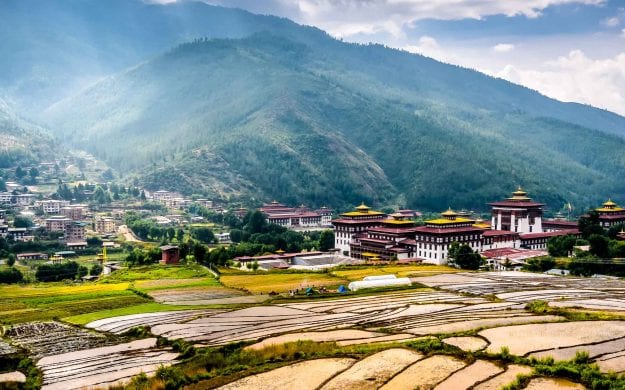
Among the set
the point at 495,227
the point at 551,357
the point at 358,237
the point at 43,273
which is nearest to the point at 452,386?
the point at 551,357

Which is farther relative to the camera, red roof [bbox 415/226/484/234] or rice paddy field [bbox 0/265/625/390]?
red roof [bbox 415/226/484/234]

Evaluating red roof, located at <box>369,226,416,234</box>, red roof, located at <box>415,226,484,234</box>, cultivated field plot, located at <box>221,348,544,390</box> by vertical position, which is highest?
red roof, located at <box>415,226,484,234</box>

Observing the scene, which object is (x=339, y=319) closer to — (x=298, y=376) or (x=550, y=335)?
(x=550, y=335)

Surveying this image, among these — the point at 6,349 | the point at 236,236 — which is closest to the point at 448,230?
the point at 236,236

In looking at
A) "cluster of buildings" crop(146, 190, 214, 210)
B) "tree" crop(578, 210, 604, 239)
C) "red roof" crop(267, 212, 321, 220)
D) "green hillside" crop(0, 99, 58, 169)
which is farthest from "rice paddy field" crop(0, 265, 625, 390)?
"green hillside" crop(0, 99, 58, 169)

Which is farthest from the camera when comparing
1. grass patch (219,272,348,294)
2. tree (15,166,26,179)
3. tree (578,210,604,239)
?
tree (15,166,26,179)

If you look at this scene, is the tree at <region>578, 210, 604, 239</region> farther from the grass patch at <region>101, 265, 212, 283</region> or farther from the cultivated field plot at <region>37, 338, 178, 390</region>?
the cultivated field plot at <region>37, 338, 178, 390</region>

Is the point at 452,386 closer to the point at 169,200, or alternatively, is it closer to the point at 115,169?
the point at 169,200
